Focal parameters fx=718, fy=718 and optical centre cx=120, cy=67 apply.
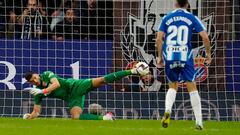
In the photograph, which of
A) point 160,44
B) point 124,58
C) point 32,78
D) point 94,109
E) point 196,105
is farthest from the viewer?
point 124,58

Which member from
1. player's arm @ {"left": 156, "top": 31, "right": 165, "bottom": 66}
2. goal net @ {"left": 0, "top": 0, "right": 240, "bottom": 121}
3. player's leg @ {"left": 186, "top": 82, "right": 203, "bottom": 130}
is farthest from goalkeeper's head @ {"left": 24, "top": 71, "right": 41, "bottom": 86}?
player's leg @ {"left": 186, "top": 82, "right": 203, "bottom": 130}

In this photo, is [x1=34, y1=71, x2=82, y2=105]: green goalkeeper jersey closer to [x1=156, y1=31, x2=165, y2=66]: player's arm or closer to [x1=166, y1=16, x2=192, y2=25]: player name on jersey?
[x1=156, y1=31, x2=165, y2=66]: player's arm

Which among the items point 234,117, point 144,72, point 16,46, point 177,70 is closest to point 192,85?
point 177,70

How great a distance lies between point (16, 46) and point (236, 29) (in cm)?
528

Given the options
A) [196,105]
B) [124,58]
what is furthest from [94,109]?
[196,105]

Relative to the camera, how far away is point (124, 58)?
17406 mm

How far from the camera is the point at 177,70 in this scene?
11.4 meters

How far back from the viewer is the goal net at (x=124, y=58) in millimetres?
17000

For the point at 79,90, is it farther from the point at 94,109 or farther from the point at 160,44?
the point at 160,44

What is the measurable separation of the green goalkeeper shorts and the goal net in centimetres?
165

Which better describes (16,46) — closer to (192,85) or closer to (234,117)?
(234,117)

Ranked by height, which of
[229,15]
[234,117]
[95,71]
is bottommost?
[234,117]

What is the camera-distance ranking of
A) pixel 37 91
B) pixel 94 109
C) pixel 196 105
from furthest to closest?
pixel 94 109, pixel 37 91, pixel 196 105

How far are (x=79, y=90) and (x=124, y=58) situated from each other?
233 centimetres
